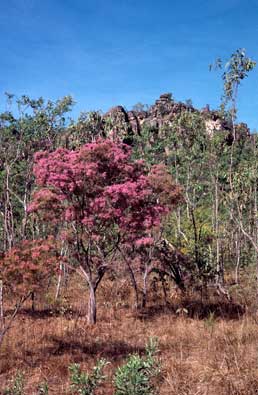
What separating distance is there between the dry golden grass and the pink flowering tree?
1058 millimetres

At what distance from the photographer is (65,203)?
9.79m

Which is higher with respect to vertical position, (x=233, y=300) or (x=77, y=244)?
(x=77, y=244)

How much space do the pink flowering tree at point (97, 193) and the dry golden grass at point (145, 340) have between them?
Answer: 1.06m

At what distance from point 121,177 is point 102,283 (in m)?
5.62

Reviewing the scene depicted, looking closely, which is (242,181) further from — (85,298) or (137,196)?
(85,298)

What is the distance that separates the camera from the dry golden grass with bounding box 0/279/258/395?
5.38 metres


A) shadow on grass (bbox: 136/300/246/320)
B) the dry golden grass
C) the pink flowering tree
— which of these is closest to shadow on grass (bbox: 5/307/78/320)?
the dry golden grass

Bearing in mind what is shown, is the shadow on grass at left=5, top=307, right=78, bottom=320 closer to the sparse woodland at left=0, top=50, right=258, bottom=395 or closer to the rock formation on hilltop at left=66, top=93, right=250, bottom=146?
the sparse woodland at left=0, top=50, right=258, bottom=395

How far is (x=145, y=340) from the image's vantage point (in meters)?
8.18

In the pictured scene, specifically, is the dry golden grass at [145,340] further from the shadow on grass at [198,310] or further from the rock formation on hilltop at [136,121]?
the rock formation on hilltop at [136,121]

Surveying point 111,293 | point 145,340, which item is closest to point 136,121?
point 111,293

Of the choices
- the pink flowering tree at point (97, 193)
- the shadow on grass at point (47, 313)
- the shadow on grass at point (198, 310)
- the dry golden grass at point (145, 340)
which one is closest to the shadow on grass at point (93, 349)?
the dry golden grass at point (145, 340)

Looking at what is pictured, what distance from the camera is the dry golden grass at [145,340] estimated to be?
5383 millimetres

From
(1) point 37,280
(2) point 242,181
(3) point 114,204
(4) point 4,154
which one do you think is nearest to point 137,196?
(3) point 114,204
